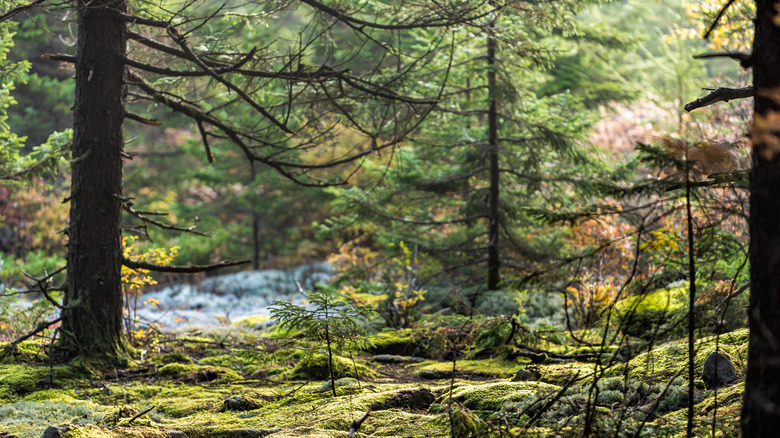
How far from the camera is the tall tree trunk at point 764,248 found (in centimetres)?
193

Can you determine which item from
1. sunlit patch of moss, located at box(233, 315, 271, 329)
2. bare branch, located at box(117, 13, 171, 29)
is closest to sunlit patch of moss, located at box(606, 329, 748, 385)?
bare branch, located at box(117, 13, 171, 29)

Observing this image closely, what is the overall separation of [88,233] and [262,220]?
38.4ft

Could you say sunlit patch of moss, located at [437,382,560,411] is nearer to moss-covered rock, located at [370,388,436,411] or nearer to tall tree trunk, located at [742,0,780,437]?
moss-covered rock, located at [370,388,436,411]

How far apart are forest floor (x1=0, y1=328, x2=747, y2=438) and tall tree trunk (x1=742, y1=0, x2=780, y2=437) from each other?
Result: 0.38m

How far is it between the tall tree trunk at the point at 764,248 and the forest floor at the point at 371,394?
1.26 feet

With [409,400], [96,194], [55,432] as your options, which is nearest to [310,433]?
[409,400]

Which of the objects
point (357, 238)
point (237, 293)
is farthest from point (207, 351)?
point (357, 238)

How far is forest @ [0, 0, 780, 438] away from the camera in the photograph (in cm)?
257

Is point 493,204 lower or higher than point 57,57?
lower

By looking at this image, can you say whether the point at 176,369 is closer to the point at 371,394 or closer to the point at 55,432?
the point at 371,394

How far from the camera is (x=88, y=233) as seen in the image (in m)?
5.56

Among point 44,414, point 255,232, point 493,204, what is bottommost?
point 44,414

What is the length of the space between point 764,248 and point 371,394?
272cm

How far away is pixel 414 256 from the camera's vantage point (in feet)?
28.9
